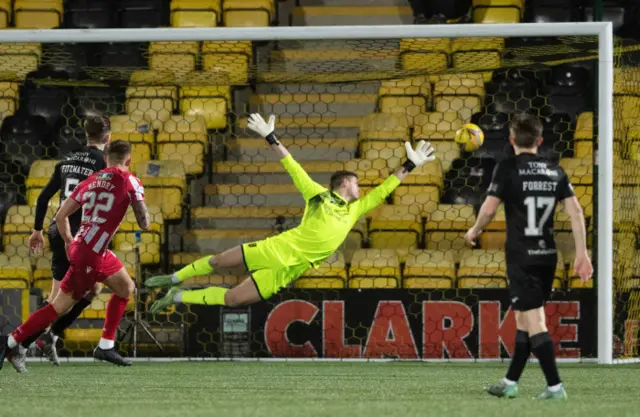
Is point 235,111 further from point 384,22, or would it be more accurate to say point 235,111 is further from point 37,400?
point 37,400

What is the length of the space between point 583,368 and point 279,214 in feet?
12.8

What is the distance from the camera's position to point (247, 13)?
42.3 ft

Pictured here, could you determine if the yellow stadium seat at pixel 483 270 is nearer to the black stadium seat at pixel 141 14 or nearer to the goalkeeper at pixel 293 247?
the goalkeeper at pixel 293 247

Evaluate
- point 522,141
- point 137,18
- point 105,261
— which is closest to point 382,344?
point 105,261

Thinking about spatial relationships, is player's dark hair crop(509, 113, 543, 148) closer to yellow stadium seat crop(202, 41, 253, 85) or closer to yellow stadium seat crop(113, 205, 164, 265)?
yellow stadium seat crop(202, 41, 253, 85)

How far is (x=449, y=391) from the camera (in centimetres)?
602

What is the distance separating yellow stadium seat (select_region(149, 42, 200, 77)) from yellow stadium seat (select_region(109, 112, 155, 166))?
584 mm

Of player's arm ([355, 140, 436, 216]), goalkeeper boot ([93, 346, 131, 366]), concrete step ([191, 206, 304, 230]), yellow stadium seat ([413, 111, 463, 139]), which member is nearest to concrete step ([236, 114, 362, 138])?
yellow stadium seat ([413, 111, 463, 139])

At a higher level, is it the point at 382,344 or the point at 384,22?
the point at 384,22

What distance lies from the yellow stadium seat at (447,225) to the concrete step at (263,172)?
1.12 meters

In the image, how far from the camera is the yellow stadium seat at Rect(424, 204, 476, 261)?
1076 cm

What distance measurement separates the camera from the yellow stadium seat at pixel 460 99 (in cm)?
1170

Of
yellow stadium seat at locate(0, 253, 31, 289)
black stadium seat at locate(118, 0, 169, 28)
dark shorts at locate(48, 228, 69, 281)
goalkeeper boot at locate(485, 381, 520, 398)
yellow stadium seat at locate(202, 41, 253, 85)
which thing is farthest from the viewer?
black stadium seat at locate(118, 0, 169, 28)

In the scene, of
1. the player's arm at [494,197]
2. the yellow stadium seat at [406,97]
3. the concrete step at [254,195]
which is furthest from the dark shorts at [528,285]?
the yellow stadium seat at [406,97]
